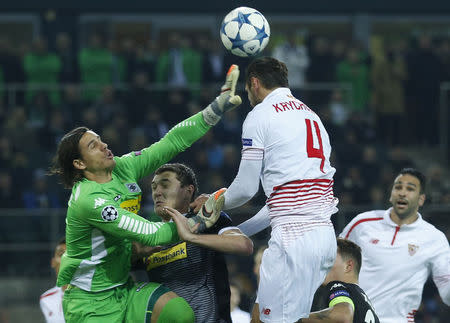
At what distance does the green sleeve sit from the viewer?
21.1 feet

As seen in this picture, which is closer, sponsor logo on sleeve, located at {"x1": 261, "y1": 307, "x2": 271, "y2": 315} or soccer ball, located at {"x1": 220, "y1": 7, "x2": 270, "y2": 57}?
sponsor logo on sleeve, located at {"x1": 261, "y1": 307, "x2": 271, "y2": 315}

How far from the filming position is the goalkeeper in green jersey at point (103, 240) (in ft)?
19.0

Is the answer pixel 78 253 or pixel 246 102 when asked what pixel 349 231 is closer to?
pixel 78 253

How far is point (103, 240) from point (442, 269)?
339 centimetres

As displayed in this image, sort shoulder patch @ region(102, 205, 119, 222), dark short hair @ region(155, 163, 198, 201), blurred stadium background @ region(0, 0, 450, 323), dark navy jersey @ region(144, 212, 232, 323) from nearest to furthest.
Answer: shoulder patch @ region(102, 205, 119, 222) → dark navy jersey @ region(144, 212, 232, 323) → dark short hair @ region(155, 163, 198, 201) → blurred stadium background @ region(0, 0, 450, 323)

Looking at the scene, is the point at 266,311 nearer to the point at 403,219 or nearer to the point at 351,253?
the point at 351,253

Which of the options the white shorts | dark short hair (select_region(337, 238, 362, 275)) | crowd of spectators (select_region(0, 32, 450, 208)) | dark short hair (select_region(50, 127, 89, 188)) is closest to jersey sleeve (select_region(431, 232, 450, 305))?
dark short hair (select_region(337, 238, 362, 275))

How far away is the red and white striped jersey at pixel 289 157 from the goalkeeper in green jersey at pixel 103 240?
63 cm

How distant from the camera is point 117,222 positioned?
577 centimetres

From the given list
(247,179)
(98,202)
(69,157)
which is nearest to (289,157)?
(247,179)

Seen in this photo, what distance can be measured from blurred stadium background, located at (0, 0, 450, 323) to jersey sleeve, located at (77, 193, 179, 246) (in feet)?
19.5

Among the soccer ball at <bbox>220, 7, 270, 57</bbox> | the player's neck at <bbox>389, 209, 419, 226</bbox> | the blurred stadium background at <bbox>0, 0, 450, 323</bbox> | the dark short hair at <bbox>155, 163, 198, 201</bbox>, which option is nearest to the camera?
the dark short hair at <bbox>155, 163, 198, 201</bbox>

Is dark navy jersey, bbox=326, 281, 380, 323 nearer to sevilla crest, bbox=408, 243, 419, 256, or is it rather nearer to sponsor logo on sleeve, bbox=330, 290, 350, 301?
sponsor logo on sleeve, bbox=330, 290, 350, 301

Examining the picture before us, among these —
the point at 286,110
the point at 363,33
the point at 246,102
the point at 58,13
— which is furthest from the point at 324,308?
the point at 363,33
